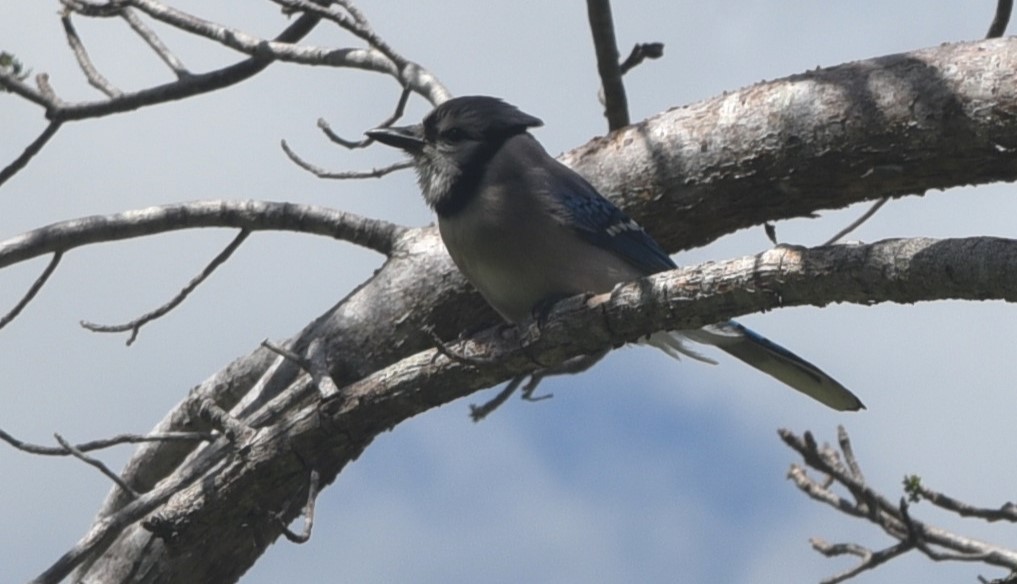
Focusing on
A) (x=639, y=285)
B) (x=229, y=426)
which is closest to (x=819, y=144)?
(x=639, y=285)

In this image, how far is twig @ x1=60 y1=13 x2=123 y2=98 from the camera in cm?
527

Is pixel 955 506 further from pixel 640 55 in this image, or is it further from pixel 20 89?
pixel 20 89

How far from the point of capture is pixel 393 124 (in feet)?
17.4

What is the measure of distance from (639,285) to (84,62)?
2.86 meters

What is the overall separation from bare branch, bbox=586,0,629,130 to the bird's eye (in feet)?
1.59

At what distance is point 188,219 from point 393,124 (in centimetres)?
84

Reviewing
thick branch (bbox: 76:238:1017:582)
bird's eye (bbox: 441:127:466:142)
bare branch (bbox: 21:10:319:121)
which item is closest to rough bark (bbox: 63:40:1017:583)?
thick branch (bbox: 76:238:1017:582)

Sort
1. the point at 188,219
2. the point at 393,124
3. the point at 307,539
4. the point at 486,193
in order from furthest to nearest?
the point at 393,124, the point at 188,219, the point at 486,193, the point at 307,539

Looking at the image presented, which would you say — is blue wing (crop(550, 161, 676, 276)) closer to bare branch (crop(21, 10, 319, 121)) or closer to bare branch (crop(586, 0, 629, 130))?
bare branch (crop(586, 0, 629, 130))

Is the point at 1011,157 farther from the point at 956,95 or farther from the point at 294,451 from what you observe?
the point at 294,451

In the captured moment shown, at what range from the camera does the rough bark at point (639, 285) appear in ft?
10.7

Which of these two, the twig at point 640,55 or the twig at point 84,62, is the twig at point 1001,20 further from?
the twig at point 84,62

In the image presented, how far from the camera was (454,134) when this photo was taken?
190 inches

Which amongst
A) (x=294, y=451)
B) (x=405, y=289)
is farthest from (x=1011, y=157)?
(x=294, y=451)
